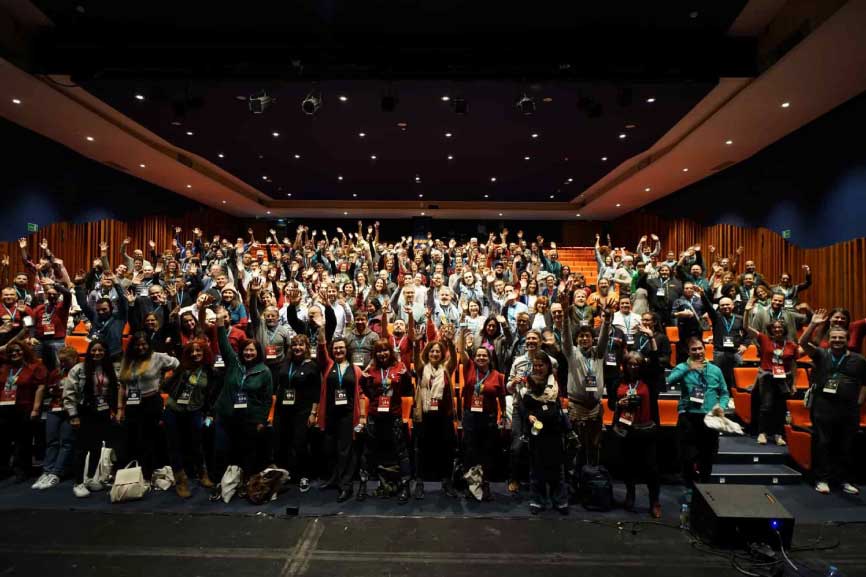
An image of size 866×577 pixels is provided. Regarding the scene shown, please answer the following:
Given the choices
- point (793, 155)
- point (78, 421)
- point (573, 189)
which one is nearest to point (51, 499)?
point (78, 421)

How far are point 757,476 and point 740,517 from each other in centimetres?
173

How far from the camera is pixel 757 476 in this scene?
4605 mm

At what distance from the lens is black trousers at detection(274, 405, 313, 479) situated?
14.5 ft

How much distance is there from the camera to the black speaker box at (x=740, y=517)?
10.4 feet

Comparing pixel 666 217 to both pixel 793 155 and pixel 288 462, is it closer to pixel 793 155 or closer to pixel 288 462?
pixel 793 155

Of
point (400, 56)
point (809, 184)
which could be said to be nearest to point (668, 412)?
point (400, 56)

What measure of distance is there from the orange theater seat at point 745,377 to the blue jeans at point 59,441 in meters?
7.07

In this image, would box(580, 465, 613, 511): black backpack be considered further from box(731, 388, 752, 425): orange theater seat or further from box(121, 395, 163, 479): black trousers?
box(121, 395, 163, 479): black trousers

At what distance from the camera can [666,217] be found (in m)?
13.6

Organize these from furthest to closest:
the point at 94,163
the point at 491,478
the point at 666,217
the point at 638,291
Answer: the point at 666,217 < the point at 94,163 < the point at 638,291 < the point at 491,478

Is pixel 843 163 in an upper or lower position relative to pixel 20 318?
upper

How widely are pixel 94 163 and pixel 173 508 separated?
9.43 metres

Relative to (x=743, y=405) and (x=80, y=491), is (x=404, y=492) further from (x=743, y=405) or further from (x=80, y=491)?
(x=743, y=405)

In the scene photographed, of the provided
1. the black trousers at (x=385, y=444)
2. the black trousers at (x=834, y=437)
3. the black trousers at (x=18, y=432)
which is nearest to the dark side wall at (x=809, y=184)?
the black trousers at (x=834, y=437)
